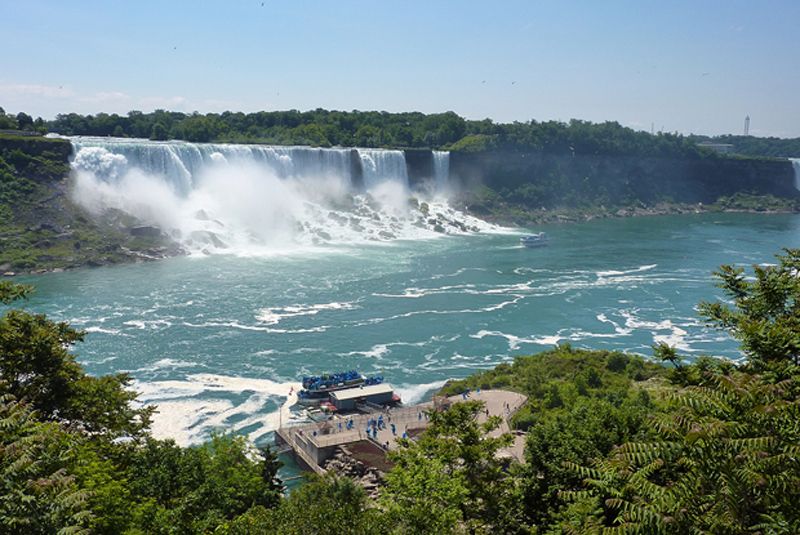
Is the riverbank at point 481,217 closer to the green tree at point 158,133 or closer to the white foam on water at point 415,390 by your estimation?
the white foam on water at point 415,390

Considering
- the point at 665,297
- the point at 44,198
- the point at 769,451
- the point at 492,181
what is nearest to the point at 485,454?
the point at 769,451

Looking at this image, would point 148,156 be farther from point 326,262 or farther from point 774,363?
point 774,363

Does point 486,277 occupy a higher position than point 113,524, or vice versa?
point 113,524

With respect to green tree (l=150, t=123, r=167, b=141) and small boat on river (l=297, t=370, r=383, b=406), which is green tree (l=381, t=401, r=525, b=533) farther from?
green tree (l=150, t=123, r=167, b=141)

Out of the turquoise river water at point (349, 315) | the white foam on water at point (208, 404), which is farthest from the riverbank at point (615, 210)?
the white foam on water at point (208, 404)

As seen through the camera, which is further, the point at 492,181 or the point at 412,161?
the point at 492,181

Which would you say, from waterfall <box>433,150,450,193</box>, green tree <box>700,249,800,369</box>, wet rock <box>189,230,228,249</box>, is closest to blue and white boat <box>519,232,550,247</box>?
waterfall <box>433,150,450,193</box>

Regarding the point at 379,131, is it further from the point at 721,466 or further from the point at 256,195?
the point at 721,466
